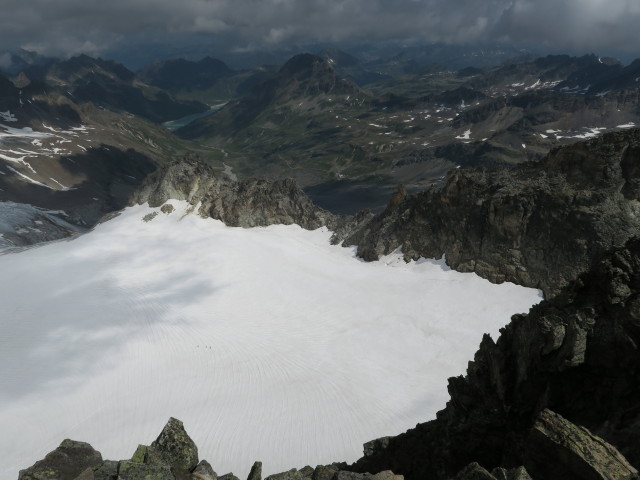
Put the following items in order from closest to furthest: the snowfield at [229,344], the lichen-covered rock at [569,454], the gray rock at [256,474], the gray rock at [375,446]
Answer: the lichen-covered rock at [569,454], the gray rock at [256,474], the gray rock at [375,446], the snowfield at [229,344]

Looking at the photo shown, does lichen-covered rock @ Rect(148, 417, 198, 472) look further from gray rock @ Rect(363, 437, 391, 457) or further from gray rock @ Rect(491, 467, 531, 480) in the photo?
gray rock @ Rect(491, 467, 531, 480)

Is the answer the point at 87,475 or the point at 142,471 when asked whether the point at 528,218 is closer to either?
the point at 142,471

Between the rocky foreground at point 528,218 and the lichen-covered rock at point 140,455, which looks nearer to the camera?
the lichen-covered rock at point 140,455

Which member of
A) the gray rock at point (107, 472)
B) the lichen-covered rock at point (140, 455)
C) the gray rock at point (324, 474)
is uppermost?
the lichen-covered rock at point (140, 455)

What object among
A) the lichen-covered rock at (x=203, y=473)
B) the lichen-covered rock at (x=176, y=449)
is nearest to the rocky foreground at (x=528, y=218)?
the lichen-covered rock at (x=203, y=473)

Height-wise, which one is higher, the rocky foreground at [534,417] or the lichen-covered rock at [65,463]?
the rocky foreground at [534,417]

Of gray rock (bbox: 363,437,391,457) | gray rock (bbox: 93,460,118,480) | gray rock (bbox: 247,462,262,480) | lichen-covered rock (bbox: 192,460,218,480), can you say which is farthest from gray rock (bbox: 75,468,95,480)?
gray rock (bbox: 363,437,391,457)

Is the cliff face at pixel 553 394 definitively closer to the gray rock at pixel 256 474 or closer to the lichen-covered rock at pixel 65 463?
the gray rock at pixel 256 474
